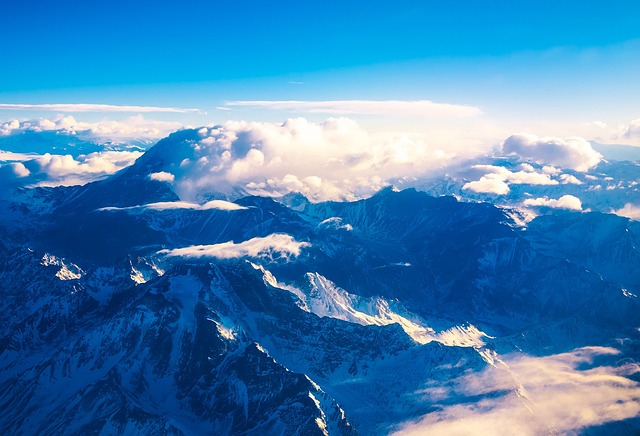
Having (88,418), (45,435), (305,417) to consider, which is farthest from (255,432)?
(45,435)

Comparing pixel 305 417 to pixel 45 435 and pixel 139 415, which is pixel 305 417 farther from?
pixel 45 435

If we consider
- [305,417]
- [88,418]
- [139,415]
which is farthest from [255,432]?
[88,418]

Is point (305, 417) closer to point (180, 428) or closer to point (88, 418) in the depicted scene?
point (180, 428)

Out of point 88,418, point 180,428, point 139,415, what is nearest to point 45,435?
point 88,418

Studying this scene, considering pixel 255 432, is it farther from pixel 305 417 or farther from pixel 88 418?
pixel 88 418

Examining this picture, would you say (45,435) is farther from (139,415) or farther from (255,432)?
(255,432)

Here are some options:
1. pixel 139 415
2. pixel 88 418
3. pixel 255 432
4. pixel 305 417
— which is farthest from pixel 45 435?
pixel 305 417
